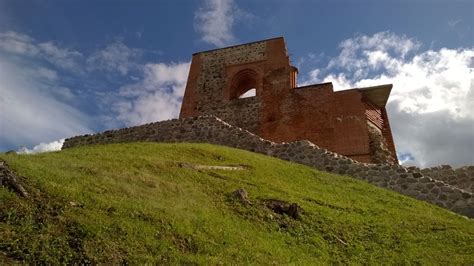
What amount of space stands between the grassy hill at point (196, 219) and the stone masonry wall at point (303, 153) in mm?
1444

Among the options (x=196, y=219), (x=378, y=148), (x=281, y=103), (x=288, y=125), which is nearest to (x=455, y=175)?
(x=378, y=148)

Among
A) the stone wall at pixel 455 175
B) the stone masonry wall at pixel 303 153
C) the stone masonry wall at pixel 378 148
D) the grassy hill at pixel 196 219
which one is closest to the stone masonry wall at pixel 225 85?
the stone masonry wall at pixel 303 153

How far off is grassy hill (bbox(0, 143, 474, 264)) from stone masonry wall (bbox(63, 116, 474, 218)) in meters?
1.44

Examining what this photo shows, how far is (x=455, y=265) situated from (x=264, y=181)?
582 centimetres

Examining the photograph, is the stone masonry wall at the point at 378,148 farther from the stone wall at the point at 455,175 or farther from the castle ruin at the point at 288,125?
the stone wall at the point at 455,175

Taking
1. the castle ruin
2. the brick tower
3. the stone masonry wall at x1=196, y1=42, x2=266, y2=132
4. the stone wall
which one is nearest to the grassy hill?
the castle ruin

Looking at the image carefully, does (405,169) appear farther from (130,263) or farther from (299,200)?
(130,263)

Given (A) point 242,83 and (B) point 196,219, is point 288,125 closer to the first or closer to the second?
(A) point 242,83

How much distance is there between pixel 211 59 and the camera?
102 ft

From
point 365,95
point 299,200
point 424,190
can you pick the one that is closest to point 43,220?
point 299,200

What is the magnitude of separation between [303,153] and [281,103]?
8949 millimetres

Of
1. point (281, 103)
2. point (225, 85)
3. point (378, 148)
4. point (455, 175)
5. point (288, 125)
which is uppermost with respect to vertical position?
point (225, 85)

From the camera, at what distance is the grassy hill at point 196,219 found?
6.86 metres

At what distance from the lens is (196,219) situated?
859cm
